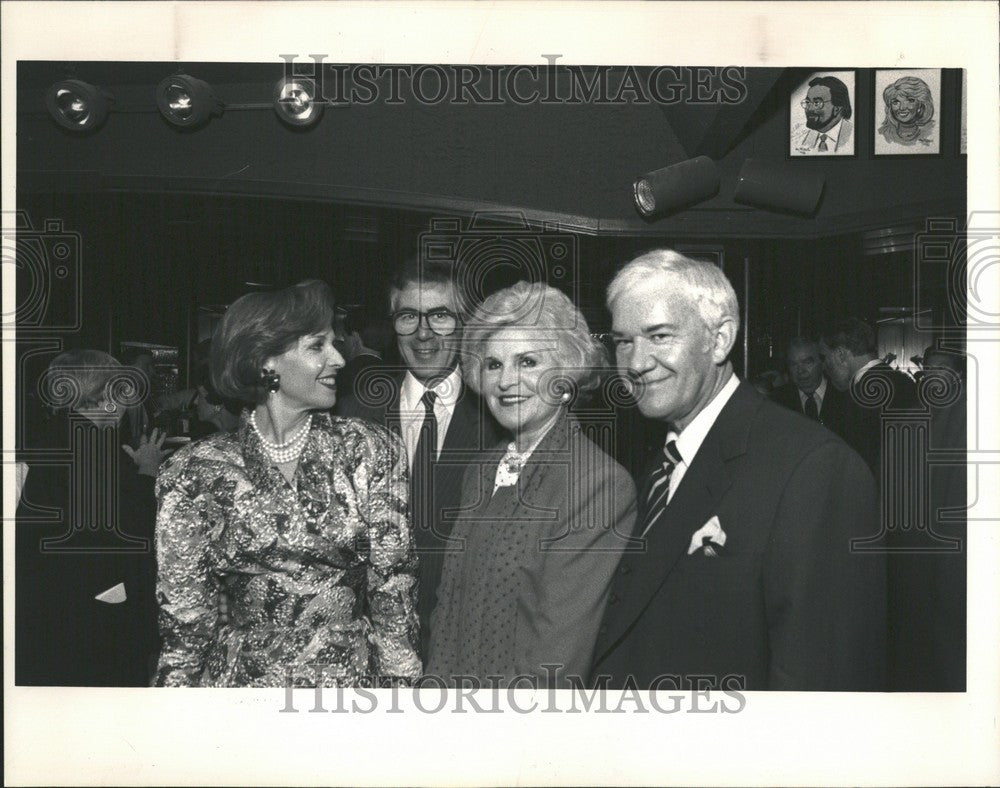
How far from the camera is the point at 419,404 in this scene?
3875mm

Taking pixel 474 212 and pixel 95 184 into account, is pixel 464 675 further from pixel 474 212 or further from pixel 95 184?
pixel 95 184

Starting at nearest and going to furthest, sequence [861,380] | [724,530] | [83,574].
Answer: [724,530]
[861,380]
[83,574]

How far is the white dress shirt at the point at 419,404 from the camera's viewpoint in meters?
3.87

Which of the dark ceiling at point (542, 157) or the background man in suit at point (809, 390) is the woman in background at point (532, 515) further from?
the background man in suit at point (809, 390)

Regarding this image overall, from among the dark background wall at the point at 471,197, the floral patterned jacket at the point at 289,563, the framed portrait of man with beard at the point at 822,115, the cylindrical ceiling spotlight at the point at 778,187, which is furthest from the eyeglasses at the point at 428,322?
the framed portrait of man with beard at the point at 822,115

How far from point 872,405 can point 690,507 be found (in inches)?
31.1

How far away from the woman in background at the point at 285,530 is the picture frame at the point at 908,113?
2.17m

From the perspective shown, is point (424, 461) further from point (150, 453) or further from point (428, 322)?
point (150, 453)

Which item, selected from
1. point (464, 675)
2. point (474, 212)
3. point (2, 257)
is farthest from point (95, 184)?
point (464, 675)

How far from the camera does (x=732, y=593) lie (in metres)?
3.73

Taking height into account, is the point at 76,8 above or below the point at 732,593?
above

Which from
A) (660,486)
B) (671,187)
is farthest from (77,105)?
(660,486)

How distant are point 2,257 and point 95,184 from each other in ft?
1.52

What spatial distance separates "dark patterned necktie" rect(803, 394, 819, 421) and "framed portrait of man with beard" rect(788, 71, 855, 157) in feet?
2.98
